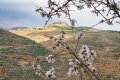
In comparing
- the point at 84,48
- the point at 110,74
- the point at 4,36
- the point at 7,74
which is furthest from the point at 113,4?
the point at 4,36

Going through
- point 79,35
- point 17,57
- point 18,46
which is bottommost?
point 17,57

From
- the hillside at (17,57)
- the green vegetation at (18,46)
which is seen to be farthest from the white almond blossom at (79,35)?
the green vegetation at (18,46)

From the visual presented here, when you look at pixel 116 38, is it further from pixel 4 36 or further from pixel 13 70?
pixel 13 70

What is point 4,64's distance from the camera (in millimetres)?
28391

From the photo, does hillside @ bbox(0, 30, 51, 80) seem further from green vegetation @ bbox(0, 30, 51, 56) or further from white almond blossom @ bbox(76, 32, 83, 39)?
white almond blossom @ bbox(76, 32, 83, 39)

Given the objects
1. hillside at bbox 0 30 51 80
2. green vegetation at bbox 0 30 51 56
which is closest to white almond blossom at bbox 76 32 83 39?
hillside at bbox 0 30 51 80

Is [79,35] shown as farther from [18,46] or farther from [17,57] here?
[18,46]

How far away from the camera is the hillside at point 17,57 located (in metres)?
25.9

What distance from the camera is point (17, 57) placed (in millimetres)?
33281

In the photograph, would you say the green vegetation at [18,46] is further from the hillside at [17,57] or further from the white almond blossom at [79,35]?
the white almond blossom at [79,35]

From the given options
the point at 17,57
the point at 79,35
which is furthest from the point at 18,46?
the point at 79,35

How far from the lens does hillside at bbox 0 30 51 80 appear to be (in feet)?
84.9

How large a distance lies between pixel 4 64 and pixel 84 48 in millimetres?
24353

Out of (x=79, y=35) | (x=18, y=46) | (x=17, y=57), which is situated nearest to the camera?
(x=79, y=35)
